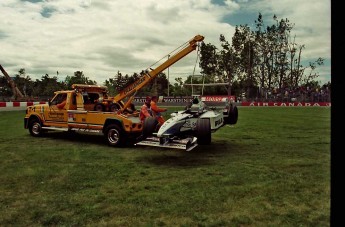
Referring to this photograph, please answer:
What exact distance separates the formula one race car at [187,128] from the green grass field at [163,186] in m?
0.54

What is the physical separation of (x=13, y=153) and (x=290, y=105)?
152ft

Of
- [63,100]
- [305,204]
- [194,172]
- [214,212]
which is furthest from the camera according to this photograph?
[63,100]

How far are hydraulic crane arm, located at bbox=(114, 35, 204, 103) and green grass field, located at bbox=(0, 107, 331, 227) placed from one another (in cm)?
307

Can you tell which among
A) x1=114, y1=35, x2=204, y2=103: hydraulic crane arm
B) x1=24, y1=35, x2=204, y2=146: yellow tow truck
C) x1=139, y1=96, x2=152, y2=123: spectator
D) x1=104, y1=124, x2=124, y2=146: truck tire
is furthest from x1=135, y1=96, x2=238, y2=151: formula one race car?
x1=114, y1=35, x2=204, y2=103: hydraulic crane arm

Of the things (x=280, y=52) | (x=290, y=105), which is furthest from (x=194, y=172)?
(x=290, y=105)

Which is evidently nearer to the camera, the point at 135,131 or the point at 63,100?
the point at 135,131

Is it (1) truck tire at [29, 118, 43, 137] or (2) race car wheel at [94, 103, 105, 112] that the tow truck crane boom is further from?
(1) truck tire at [29, 118, 43, 137]

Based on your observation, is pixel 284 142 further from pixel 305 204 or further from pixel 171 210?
pixel 171 210

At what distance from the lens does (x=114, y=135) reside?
38.0 ft

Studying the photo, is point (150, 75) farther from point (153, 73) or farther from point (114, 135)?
point (114, 135)

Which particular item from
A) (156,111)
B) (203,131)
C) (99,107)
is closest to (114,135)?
(156,111)

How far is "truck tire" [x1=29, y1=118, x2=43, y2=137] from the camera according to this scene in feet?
45.5

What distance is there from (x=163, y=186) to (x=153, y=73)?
7.16 meters
